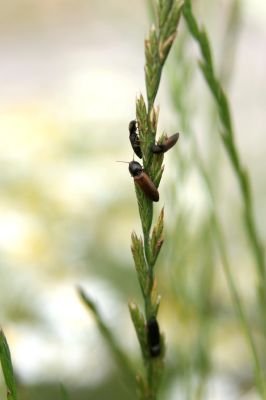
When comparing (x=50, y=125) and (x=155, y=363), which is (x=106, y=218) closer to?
(x=50, y=125)

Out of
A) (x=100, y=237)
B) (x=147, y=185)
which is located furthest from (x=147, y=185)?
(x=100, y=237)

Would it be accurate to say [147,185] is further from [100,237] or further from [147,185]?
[100,237]

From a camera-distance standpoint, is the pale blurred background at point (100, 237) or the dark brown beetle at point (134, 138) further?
the pale blurred background at point (100, 237)

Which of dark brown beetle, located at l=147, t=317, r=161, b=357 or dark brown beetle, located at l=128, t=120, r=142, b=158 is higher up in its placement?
dark brown beetle, located at l=128, t=120, r=142, b=158

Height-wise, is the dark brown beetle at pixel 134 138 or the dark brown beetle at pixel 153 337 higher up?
the dark brown beetle at pixel 134 138

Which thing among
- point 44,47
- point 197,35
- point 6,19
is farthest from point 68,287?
point 6,19
